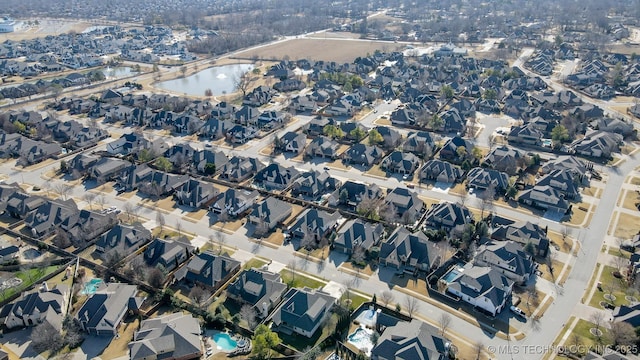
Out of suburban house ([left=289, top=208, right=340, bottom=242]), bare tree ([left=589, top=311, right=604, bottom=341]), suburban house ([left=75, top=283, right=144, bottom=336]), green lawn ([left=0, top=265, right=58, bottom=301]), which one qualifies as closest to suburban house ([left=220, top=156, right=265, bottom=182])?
suburban house ([left=289, top=208, right=340, bottom=242])

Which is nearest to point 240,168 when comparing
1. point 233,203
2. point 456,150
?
point 233,203

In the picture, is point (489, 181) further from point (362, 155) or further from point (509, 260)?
point (362, 155)

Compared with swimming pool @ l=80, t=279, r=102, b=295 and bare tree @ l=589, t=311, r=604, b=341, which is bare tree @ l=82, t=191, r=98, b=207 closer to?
swimming pool @ l=80, t=279, r=102, b=295

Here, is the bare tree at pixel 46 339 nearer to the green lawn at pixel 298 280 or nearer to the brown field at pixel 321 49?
the green lawn at pixel 298 280

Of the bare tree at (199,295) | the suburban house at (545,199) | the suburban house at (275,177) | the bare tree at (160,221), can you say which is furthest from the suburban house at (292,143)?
the bare tree at (199,295)

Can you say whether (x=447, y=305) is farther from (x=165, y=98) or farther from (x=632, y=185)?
(x=165, y=98)

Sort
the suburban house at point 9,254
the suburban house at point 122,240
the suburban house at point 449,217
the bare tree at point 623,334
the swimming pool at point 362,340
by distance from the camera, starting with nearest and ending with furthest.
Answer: the bare tree at point 623,334, the swimming pool at point 362,340, the suburban house at point 9,254, the suburban house at point 122,240, the suburban house at point 449,217
